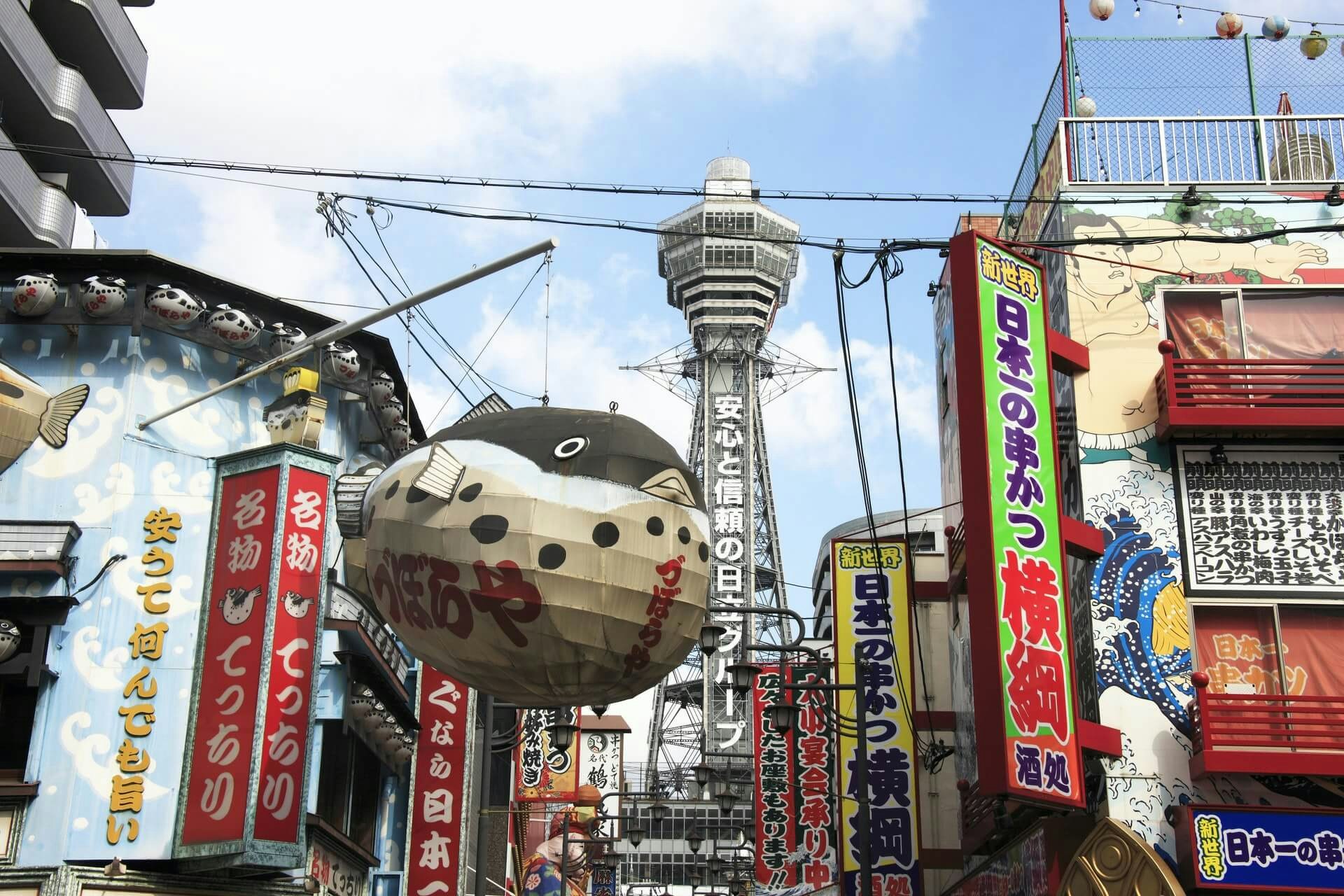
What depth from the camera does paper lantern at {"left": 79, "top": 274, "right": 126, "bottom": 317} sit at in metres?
25.0

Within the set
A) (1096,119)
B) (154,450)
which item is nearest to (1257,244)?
(1096,119)

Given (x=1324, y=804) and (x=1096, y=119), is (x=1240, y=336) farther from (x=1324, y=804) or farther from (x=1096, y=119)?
(x=1324, y=804)

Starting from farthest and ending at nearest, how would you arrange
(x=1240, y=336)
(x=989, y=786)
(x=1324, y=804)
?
(x=1240, y=336) < (x=1324, y=804) < (x=989, y=786)

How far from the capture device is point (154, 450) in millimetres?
25125

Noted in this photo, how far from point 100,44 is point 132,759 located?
3264 cm

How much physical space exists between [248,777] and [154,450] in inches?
238

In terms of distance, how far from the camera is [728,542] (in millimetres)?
127062

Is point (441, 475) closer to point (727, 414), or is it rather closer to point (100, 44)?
point (100, 44)

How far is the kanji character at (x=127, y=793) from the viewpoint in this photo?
22.9 meters

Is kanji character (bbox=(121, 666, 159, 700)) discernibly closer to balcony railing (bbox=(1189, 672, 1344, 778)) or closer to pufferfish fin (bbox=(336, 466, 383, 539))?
pufferfish fin (bbox=(336, 466, 383, 539))

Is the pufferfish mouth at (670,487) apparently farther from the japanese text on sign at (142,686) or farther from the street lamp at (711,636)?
the japanese text on sign at (142,686)

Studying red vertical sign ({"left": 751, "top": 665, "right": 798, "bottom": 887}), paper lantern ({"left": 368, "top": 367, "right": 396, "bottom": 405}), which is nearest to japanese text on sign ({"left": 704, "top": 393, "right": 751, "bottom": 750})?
red vertical sign ({"left": 751, "top": 665, "right": 798, "bottom": 887})

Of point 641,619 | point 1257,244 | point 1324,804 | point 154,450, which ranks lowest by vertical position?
point 1324,804

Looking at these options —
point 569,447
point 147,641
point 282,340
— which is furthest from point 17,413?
point 569,447
